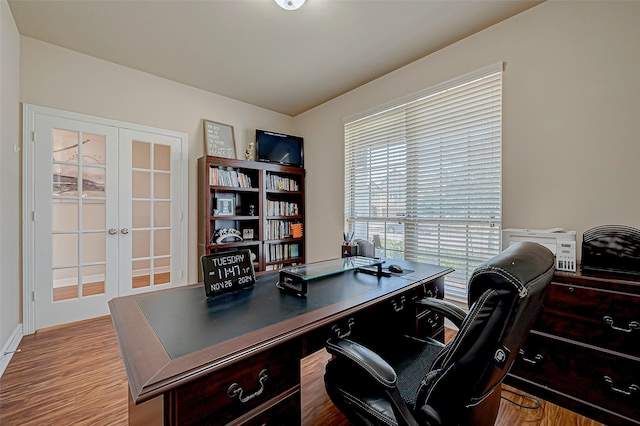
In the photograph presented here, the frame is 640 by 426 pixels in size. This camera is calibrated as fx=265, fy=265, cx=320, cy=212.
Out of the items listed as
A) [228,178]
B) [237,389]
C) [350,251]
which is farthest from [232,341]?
[228,178]

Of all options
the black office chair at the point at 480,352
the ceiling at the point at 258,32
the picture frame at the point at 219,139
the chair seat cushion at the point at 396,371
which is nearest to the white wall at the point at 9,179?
the ceiling at the point at 258,32

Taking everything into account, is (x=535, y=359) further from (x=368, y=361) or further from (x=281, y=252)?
(x=281, y=252)

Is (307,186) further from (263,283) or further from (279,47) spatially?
(263,283)

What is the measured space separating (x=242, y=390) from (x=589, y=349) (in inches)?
76.2

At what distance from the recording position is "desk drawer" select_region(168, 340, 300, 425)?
0.76 m

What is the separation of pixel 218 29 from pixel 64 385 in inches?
119

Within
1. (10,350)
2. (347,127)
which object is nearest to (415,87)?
(347,127)

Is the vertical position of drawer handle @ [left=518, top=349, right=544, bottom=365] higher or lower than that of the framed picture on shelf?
lower

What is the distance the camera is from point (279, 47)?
261cm

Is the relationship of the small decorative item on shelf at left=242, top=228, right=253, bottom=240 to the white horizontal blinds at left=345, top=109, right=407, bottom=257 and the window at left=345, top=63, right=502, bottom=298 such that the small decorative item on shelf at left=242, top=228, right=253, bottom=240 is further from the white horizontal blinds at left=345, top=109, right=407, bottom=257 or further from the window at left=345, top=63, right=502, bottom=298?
the window at left=345, top=63, right=502, bottom=298

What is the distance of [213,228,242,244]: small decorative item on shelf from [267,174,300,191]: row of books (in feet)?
2.67

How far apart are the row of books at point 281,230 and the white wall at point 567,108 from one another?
8.88 ft

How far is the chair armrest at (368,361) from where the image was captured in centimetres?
88

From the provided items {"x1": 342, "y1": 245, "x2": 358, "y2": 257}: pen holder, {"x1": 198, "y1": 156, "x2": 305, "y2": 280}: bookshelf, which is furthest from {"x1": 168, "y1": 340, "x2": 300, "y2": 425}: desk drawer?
{"x1": 198, "y1": 156, "x2": 305, "y2": 280}: bookshelf
